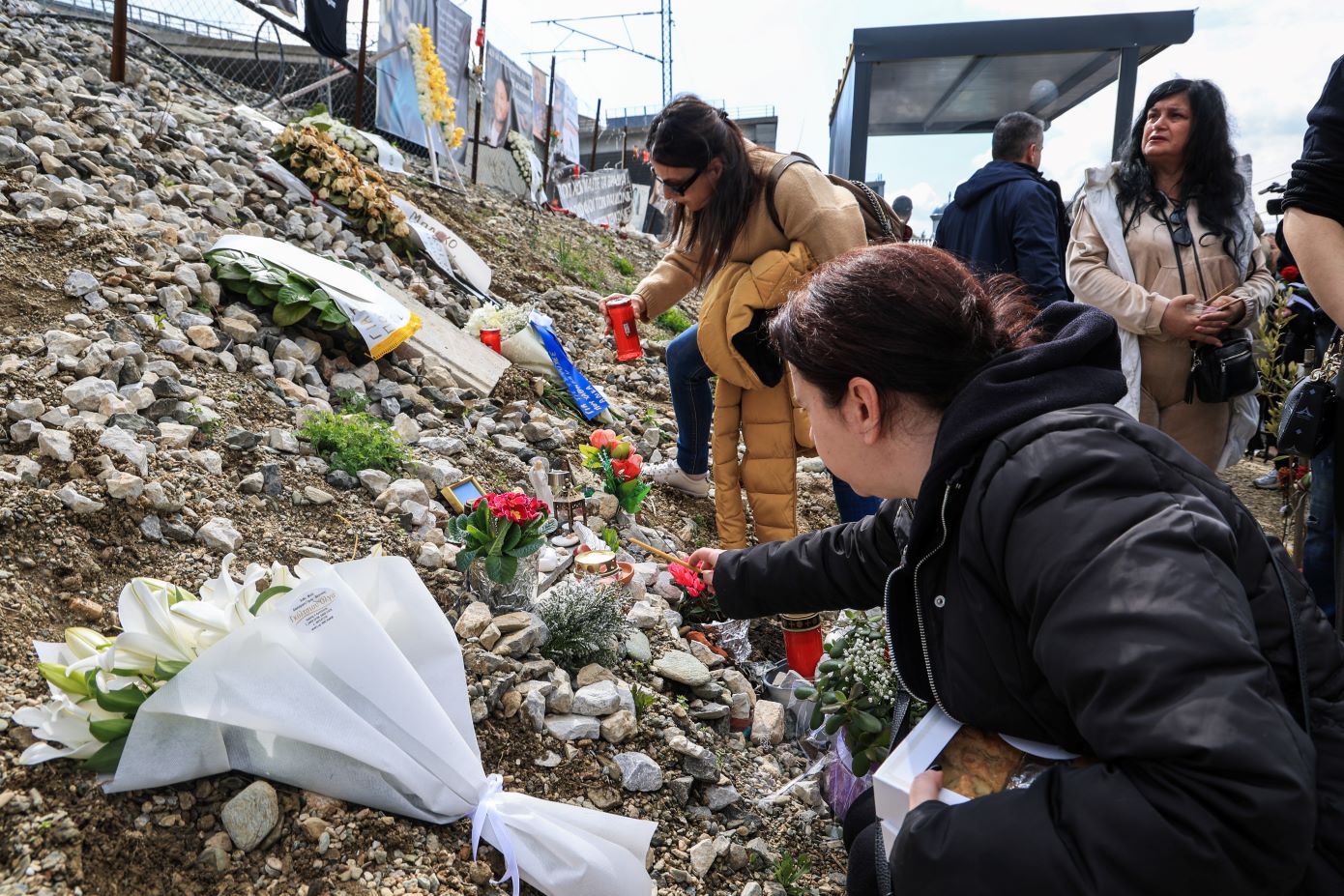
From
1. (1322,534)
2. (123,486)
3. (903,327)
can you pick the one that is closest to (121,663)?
(123,486)

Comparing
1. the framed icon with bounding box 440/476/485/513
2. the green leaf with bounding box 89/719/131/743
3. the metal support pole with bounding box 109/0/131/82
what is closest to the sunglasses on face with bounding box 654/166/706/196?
the framed icon with bounding box 440/476/485/513

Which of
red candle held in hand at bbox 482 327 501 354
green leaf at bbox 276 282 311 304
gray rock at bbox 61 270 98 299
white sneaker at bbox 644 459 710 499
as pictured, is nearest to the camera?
gray rock at bbox 61 270 98 299

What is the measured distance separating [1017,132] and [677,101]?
4.86 feet

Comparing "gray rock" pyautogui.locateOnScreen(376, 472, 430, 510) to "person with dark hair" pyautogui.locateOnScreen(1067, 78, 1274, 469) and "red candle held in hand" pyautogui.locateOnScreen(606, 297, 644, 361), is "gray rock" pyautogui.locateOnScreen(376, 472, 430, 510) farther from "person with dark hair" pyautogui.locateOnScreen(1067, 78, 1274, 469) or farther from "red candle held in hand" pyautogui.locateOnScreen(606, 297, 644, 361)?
"person with dark hair" pyautogui.locateOnScreen(1067, 78, 1274, 469)

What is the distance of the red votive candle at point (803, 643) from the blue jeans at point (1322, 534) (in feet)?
4.27

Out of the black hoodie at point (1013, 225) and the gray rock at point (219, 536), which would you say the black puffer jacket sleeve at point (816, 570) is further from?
the black hoodie at point (1013, 225)

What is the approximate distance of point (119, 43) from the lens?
18.2 feet

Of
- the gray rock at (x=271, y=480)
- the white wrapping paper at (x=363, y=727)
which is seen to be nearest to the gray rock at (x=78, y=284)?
the gray rock at (x=271, y=480)

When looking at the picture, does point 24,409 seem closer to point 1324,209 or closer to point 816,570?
point 816,570

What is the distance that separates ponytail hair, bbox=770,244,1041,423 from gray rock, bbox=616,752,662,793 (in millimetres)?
1098

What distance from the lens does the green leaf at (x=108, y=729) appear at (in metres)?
1.53

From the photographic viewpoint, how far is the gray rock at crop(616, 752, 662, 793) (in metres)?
2.02

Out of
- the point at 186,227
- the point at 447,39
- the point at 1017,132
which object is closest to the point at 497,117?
the point at 447,39

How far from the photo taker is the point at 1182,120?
285cm
